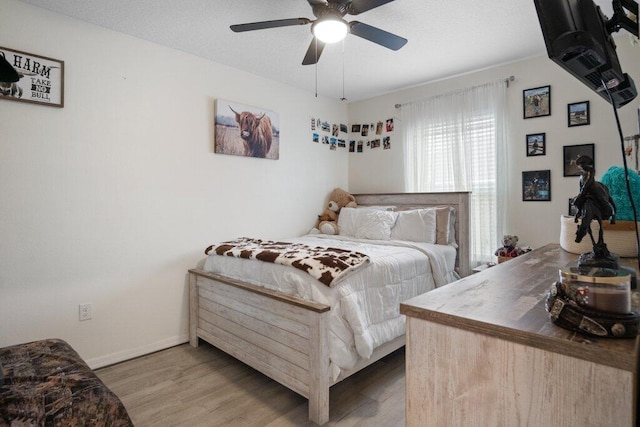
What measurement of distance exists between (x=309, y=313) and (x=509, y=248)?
2.07m

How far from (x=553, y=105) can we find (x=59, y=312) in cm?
423

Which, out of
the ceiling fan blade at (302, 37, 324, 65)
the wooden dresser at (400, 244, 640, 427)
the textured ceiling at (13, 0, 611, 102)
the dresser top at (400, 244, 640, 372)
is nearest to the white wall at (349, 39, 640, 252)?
the textured ceiling at (13, 0, 611, 102)

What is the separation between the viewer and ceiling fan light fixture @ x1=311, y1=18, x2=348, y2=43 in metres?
1.94

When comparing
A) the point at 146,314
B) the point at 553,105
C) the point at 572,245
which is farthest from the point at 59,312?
the point at 553,105

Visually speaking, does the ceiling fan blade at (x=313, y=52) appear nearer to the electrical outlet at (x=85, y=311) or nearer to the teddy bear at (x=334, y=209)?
the teddy bear at (x=334, y=209)

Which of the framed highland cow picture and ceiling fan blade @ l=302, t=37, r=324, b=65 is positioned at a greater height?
ceiling fan blade @ l=302, t=37, r=324, b=65

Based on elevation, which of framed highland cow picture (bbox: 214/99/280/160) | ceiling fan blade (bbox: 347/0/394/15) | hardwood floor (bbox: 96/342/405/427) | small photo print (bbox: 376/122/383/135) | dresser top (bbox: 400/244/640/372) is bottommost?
hardwood floor (bbox: 96/342/405/427)

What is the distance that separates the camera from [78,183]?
2406 mm

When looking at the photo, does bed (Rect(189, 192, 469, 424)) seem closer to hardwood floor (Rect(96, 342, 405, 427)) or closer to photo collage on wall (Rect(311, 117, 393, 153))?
hardwood floor (Rect(96, 342, 405, 427))

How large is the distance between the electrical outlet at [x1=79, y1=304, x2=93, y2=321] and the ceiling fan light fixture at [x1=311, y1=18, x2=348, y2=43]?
2.46 m

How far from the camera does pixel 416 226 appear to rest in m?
3.27

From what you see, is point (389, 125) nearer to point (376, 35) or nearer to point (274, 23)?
point (376, 35)

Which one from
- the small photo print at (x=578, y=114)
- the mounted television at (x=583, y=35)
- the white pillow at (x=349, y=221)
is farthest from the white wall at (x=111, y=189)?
the small photo print at (x=578, y=114)

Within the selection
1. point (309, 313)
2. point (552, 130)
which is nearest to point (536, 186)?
point (552, 130)
